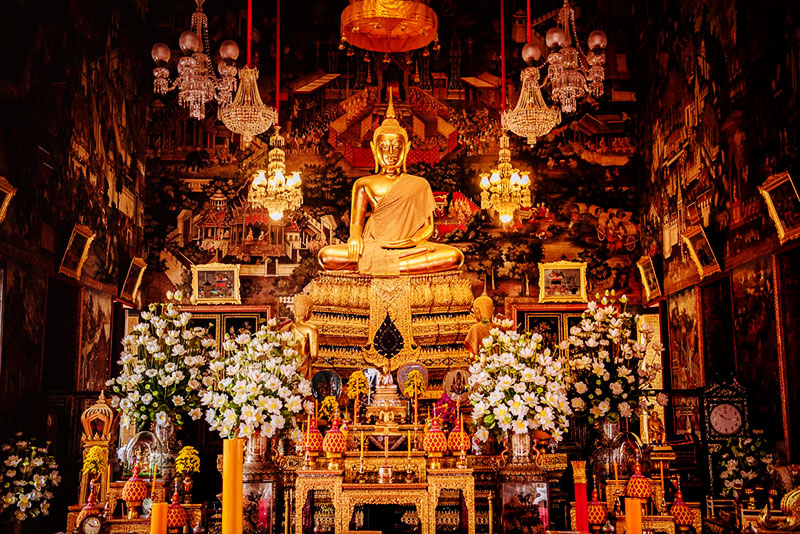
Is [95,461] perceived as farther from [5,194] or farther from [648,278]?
[648,278]

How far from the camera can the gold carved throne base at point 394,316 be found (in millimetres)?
8844

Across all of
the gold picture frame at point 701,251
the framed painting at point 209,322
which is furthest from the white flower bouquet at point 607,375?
the framed painting at point 209,322

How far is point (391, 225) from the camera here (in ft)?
31.7

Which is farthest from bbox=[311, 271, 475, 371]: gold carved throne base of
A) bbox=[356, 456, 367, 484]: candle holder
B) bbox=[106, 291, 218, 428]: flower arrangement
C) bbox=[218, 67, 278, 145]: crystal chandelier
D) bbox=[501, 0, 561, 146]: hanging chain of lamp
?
bbox=[106, 291, 218, 428]: flower arrangement

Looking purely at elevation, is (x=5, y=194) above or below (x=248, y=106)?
below

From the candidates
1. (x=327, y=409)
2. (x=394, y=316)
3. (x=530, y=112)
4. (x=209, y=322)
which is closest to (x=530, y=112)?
(x=530, y=112)

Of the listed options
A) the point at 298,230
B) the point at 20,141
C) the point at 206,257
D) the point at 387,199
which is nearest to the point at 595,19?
the point at 387,199

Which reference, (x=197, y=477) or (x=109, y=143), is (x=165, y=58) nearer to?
(x=109, y=143)

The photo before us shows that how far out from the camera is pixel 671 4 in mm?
10250

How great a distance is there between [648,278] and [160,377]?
22.4ft

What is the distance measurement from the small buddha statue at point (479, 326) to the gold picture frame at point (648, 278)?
11.1 ft

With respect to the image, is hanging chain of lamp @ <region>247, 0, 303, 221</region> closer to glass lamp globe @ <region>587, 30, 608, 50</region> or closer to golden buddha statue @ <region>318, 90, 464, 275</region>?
golden buddha statue @ <region>318, 90, 464, 275</region>

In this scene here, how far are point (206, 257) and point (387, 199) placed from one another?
3.09 m

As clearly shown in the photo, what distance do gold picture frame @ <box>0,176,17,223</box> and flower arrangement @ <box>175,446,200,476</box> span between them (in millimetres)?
2559
